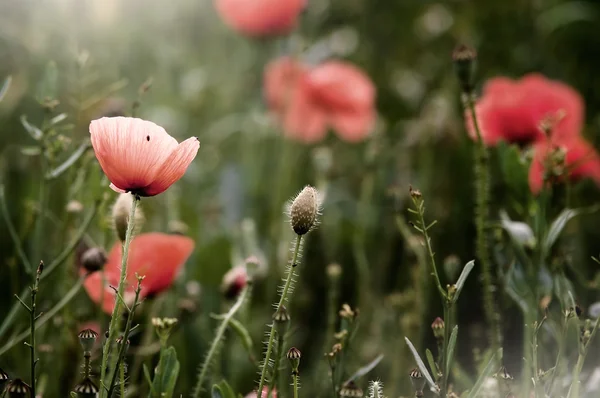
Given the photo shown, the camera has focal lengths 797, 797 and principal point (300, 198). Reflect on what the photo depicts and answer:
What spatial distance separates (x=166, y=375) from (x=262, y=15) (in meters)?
1.18

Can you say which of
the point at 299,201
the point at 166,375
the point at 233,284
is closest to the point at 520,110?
the point at 233,284

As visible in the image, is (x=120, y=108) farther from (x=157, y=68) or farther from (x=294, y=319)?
(x=157, y=68)

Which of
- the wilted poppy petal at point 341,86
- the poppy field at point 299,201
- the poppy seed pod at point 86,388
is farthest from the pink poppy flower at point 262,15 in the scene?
the poppy seed pod at point 86,388

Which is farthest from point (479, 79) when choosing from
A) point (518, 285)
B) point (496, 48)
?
point (518, 285)

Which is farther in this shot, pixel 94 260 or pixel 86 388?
pixel 94 260

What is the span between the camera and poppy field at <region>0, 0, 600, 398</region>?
725mm

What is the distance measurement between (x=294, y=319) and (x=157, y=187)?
693mm

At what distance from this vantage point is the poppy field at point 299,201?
72 centimetres

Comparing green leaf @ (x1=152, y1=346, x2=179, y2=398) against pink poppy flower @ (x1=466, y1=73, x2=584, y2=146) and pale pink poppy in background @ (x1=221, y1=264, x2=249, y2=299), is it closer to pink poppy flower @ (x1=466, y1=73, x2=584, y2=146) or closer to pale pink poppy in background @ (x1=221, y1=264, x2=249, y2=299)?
pale pink poppy in background @ (x1=221, y1=264, x2=249, y2=299)

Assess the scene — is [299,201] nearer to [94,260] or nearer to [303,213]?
[303,213]

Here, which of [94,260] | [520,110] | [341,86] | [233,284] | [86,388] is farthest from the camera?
[341,86]

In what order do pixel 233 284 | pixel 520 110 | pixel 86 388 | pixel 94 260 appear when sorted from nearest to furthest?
pixel 86 388
pixel 94 260
pixel 233 284
pixel 520 110

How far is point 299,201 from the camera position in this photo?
2.21 ft

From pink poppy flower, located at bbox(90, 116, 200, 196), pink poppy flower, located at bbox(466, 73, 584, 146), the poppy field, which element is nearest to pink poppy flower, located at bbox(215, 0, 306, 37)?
the poppy field
